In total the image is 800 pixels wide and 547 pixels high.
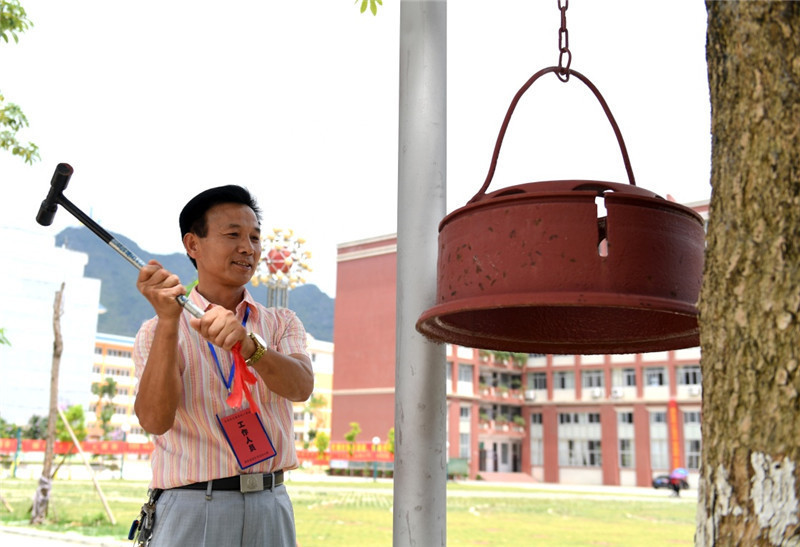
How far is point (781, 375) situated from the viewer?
860mm

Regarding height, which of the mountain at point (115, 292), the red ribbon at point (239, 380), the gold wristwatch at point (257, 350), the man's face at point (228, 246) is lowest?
the red ribbon at point (239, 380)

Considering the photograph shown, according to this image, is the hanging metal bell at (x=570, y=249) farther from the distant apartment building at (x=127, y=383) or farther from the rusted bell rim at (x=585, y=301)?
the distant apartment building at (x=127, y=383)

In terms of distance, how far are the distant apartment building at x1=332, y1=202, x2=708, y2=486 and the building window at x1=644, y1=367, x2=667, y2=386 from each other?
0.05 metres

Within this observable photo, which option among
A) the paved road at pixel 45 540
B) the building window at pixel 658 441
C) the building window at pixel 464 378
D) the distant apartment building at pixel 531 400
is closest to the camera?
the paved road at pixel 45 540

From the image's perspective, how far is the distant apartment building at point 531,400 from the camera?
116ft

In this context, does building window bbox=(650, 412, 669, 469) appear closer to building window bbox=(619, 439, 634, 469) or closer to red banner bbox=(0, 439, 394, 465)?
building window bbox=(619, 439, 634, 469)

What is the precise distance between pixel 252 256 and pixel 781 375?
126cm

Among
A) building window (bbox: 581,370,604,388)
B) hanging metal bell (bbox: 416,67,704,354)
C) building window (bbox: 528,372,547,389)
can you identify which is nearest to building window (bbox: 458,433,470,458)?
building window (bbox: 528,372,547,389)

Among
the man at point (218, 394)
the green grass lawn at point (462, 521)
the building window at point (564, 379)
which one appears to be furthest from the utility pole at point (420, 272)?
the building window at point (564, 379)

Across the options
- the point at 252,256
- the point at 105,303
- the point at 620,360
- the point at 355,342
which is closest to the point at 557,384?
the point at 620,360

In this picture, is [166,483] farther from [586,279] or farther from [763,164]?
[763,164]

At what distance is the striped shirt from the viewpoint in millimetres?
1688

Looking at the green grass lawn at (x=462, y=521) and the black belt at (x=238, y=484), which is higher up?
the black belt at (x=238, y=484)

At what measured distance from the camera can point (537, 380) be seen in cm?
4062
